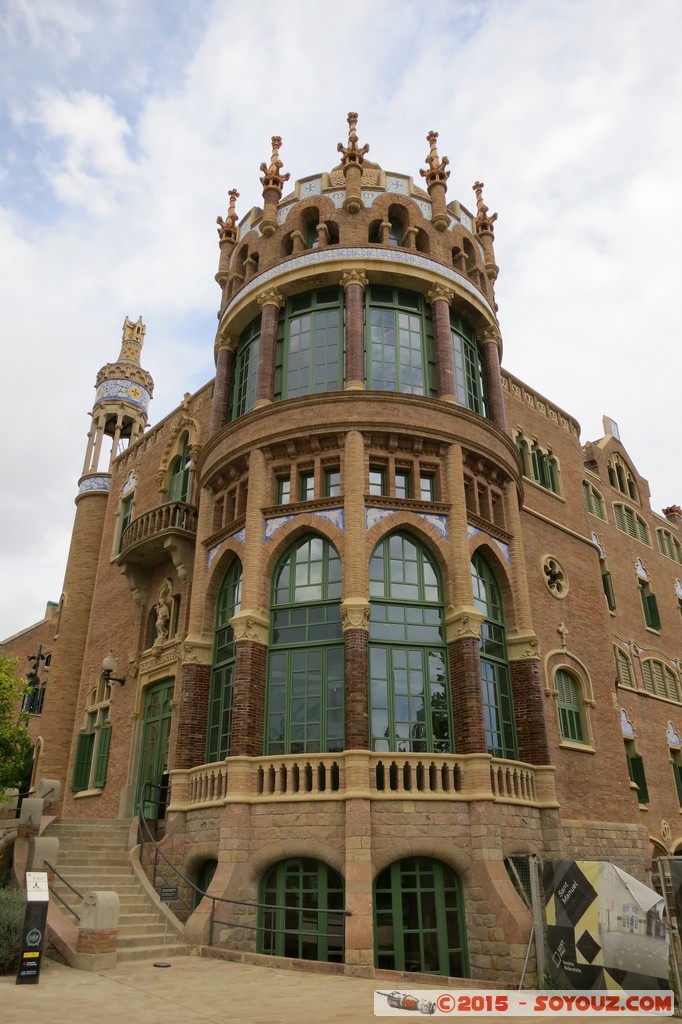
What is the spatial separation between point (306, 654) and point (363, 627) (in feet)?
5.31

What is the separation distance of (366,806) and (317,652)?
3.49m

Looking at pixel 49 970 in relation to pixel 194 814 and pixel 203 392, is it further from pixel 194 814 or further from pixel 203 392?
pixel 203 392

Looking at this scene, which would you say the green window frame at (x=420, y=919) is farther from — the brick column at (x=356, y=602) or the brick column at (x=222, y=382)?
the brick column at (x=222, y=382)

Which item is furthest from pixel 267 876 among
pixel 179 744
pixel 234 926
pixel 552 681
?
pixel 552 681

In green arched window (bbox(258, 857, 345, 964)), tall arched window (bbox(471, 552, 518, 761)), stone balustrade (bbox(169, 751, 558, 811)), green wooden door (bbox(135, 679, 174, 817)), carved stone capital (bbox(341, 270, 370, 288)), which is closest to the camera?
green arched window (bbox(258, 857, 345, 964))

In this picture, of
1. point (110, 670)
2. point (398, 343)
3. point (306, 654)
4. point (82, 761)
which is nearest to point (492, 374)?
point (398, 343)

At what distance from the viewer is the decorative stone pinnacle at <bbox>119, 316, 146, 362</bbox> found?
36344 millimetres

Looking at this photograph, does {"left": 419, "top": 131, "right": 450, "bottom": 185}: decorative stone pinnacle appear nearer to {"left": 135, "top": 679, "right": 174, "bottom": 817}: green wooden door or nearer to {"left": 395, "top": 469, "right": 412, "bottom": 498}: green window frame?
{"left": 395, "top": 469, "right": 412, "bottom": 498}: green window frame

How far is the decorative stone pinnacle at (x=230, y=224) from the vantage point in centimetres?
2400

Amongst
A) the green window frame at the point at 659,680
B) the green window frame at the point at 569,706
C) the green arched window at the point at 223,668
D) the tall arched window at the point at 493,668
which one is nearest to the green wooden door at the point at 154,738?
the green arched window at the point at 223,668

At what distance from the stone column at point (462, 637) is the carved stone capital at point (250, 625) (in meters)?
4.05

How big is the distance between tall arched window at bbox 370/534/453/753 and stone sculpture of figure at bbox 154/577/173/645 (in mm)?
8277

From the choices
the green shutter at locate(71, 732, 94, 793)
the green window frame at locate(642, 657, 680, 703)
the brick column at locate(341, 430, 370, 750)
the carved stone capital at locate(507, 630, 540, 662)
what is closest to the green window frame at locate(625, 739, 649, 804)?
the green window frame at locate(642, 657, 680, 703)

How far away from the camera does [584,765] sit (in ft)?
68.4
